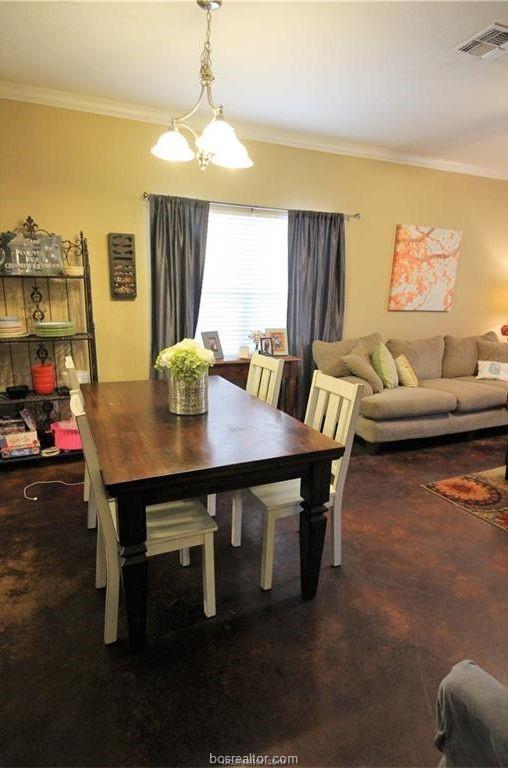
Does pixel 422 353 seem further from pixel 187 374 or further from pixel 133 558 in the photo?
pixel 133 558

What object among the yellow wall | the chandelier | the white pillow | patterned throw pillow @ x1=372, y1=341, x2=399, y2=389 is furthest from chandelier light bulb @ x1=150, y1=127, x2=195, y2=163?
the white pillow

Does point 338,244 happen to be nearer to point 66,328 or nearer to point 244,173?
point 244,173

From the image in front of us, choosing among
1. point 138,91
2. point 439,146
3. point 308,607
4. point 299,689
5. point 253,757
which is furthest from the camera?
point 439,146

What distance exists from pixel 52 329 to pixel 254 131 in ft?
8.10

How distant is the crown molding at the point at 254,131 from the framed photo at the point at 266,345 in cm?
181

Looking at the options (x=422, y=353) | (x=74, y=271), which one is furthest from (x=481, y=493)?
(x=74, y=271)

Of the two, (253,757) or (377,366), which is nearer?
(253,757)

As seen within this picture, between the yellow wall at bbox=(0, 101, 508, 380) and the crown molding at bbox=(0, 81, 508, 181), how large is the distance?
5 centimetres

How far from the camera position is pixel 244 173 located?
3.81 metres

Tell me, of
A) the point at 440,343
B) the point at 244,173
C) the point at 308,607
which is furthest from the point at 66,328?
the point at 440,343

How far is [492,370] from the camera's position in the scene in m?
4.60

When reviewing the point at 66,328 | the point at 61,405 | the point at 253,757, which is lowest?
the point at 253,757

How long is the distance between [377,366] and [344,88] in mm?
2285

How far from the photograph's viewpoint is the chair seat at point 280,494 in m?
1.87
